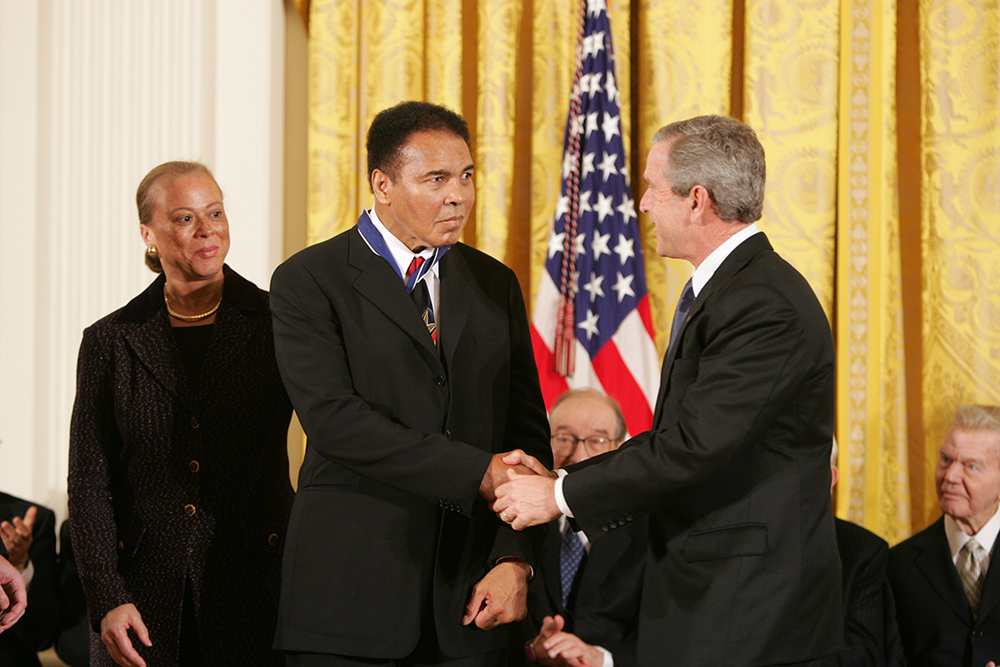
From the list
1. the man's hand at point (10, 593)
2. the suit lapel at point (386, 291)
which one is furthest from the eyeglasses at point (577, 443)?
the man's hand at point (10, 593)

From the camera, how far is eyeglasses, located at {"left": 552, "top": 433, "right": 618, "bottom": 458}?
12.4ft

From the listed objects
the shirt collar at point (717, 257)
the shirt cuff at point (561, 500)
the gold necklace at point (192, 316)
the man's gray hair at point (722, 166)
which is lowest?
the shirt cuff at point (561, 500)

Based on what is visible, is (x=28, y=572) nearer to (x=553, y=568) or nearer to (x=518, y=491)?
(x=553, y=568)

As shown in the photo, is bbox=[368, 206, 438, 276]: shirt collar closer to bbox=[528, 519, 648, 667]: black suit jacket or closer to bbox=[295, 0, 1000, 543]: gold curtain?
bbox=[528, 519, 648, 667]: black suit jacket

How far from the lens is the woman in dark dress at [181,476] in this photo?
95.8 inches

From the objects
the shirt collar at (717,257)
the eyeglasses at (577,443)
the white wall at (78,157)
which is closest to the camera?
the shirt collar at (717,257)

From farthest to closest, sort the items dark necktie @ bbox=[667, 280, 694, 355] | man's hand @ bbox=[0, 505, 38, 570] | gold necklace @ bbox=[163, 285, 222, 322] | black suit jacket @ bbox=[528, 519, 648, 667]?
man's hand @ bbox=[0, 505, 38, 570]
black suit jacket @ bbox=[528, 519, 648, 667]
gold necklace @ bbox=[163, 285, 222, 322]
dark necktie @ bbox=[667, 280, 694, 355]

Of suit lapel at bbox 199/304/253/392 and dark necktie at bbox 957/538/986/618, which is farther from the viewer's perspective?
dark necktie at bbox 957/538/986/618

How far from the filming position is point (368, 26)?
4824 mm

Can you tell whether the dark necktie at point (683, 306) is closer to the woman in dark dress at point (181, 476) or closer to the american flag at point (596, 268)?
the woman in dark dress at point (181, 476)

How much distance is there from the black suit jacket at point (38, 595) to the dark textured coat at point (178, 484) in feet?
5.22

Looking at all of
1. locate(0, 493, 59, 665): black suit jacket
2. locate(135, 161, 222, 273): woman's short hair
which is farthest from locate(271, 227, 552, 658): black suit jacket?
locate(0, 493, 59, 665): black suit jacket

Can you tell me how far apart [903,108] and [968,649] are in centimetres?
245

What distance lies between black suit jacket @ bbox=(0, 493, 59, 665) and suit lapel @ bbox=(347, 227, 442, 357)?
8.49 ft
